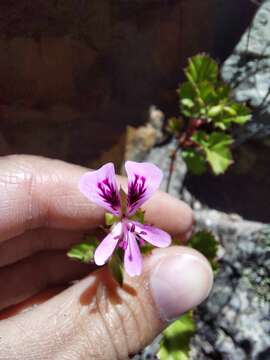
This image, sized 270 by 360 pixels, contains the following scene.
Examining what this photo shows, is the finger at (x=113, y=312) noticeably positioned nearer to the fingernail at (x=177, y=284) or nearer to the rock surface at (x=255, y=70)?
the fingernail at (x=177, y=284)

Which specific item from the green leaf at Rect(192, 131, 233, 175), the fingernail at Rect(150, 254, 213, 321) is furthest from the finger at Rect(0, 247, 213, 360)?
the green leaf at Rect(192, 131, 233, 175)

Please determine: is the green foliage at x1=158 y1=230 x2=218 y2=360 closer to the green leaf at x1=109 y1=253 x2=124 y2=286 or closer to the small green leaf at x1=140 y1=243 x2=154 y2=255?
the small green leaf at x1=140 y1=243 x2=154 y2=255

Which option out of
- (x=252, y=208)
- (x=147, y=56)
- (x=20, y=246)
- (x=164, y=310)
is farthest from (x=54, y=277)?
(x=147, y=56)

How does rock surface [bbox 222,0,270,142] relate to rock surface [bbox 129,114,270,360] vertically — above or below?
above

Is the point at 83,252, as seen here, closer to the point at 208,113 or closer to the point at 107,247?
the point at 107,247

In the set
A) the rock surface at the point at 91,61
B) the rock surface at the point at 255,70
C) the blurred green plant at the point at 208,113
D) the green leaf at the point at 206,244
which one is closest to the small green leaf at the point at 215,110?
the blurred green plant at the point at 208,113

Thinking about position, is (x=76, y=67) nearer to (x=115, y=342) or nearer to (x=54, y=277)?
(x=54, y=277)
